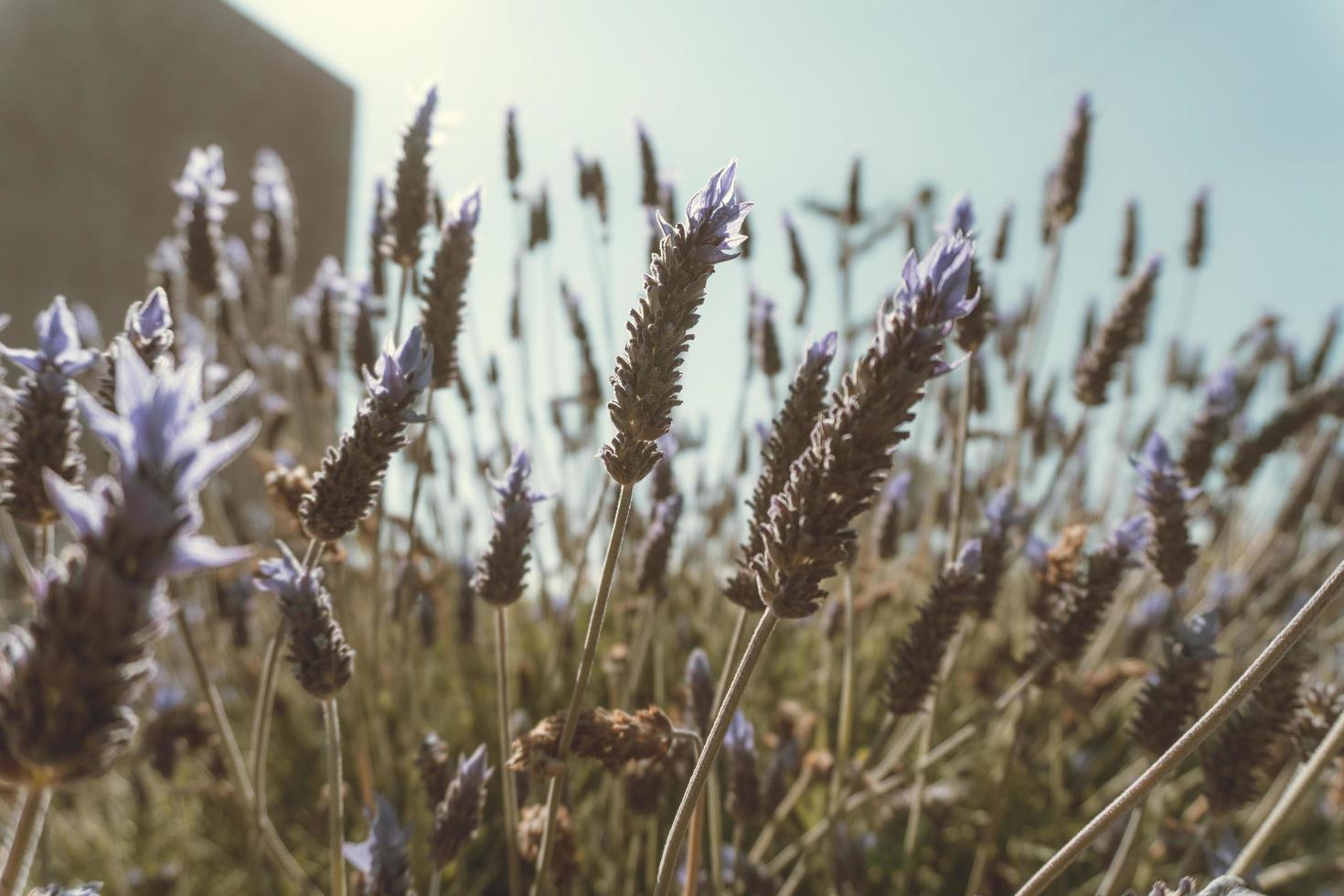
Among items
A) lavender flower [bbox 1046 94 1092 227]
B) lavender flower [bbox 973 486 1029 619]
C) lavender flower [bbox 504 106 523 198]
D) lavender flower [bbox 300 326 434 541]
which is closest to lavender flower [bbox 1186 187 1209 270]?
lavender flower [bbox 1046 94 1092 227]

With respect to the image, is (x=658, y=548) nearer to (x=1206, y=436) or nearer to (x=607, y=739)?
(x=607, y=739)

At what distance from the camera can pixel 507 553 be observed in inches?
41.6

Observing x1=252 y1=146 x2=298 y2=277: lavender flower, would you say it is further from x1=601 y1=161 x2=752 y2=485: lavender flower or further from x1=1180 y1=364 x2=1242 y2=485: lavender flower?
x1=1180 y1=364 x2=1242 y2=485: lavender flower

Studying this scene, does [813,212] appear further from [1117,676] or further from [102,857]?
[102,857]

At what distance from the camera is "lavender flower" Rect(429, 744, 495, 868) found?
1.04m

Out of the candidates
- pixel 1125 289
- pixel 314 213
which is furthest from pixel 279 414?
pixel 314 213

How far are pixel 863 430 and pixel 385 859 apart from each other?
773mm

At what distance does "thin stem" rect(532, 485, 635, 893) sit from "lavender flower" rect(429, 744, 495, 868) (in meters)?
0.13

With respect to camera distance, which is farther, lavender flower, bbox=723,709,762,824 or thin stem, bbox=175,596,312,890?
lavender flower, bbox=723,709,762,824

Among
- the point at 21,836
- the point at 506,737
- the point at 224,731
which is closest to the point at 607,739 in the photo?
the point at 506,737

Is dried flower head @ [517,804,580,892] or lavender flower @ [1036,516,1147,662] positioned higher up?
lavender flower @ [1036,516,1147,662]

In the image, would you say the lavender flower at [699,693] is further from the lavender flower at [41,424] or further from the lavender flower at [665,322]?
the lavender flower at [41,424]

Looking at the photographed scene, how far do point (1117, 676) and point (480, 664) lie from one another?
191 cm

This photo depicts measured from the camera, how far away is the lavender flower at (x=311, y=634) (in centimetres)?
92
